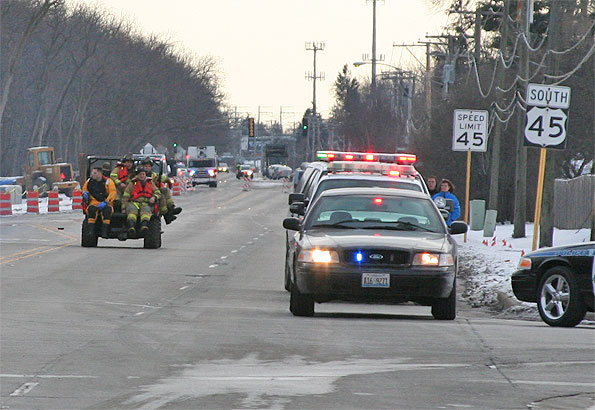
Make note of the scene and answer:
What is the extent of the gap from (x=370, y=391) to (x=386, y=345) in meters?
2.77

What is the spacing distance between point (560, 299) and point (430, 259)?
1666mm

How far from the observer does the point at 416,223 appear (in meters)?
15.4

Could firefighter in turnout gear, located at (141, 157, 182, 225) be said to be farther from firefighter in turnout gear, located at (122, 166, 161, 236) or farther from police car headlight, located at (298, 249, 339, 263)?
police car headlight, located at (298, 249, 339, 263)

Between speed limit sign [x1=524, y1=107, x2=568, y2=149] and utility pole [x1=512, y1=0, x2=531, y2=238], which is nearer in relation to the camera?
speed limit sign [x1=524, y1=107, x2=568, y2=149]

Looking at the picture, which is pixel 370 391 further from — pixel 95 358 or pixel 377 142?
pixel 377 142

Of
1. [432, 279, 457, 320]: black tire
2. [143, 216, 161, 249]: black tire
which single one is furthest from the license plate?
[143, 216, 161, 249]: black tire

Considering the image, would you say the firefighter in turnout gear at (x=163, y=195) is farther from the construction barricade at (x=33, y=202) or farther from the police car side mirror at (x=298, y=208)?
the construction barricade at (x=33, y=202)

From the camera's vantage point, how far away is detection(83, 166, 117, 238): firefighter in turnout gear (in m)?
28.2

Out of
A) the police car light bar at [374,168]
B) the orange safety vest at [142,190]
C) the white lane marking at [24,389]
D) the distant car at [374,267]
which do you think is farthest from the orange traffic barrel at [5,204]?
the white lane marking at [24,389]

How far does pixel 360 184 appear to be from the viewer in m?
17.5

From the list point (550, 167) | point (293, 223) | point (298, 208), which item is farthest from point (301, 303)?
point (550, 167)

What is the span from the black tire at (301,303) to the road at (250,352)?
0.14 metres

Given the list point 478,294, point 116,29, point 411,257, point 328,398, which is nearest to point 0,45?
point 116,29

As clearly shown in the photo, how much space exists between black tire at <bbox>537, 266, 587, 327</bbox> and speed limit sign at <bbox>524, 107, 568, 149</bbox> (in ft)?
23.6
